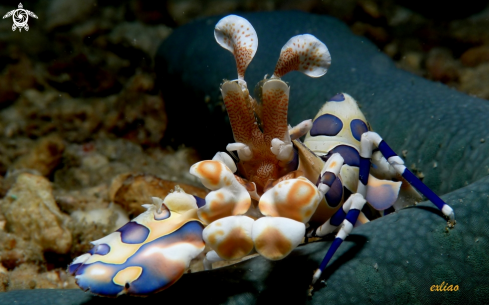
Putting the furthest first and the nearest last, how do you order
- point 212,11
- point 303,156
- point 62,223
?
point 212,11, point 62,223, point 303,156

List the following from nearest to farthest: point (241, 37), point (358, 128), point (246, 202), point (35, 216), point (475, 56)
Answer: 1. point (246, 202)
2. point (241, 37)
3. point (358, 128)
4. point (35, 216)
5. point (475, 56)

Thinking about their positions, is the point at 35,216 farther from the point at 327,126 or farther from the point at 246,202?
the point at 327,126

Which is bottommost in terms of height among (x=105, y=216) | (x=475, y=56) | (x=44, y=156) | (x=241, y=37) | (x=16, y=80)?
(x=475, y=56)

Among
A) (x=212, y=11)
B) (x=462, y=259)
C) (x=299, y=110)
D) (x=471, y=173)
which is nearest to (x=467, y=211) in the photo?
(x=462, y=259)

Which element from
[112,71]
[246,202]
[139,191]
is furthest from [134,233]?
[112,71]

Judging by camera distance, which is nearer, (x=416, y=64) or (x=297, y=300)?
(x=297, y=300)

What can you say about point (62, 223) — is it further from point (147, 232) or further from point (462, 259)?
point (462, 259)

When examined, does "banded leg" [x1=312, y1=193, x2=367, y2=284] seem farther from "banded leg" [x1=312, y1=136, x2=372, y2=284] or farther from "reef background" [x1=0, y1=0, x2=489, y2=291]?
"reef background" [x1=0, y1=0, x2=489, y2=291]

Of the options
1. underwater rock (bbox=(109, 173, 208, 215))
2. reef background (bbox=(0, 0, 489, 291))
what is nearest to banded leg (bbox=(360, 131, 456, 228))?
underwater rock (bbox=(109, 173, 208, 215))
